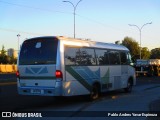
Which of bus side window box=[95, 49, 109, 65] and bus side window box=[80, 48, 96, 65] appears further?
bus side window box=[95, 49, 109, 65]

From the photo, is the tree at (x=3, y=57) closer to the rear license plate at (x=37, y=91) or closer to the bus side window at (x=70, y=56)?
the bus side window at (x=70, y=56)

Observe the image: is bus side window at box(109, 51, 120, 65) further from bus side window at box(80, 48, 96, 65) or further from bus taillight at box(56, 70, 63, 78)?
bus taillight at box(56, 70, 63, 78)

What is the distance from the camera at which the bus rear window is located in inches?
613

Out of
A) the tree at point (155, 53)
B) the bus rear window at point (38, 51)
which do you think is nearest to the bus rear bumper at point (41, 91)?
the bus rear window at point (38, 51)

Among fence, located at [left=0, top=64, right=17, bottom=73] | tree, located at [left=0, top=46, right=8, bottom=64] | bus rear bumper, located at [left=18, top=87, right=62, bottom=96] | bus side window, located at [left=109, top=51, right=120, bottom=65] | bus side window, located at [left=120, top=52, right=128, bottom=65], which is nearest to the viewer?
bus rear bumper, located at [left=18, top=87, right=62, bottom=96]

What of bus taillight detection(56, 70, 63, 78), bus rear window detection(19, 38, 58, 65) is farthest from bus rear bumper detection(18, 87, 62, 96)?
bus rear window detection(19, 38, 58, 65)

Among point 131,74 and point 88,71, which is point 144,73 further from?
point 88,71

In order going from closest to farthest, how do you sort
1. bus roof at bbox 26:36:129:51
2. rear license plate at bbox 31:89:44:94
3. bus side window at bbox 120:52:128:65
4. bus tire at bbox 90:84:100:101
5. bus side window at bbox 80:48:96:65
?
1. rear license plate at bbox 31:89:44:94
2. bus roof at bbox 26:36:129:51
3. bus side window at bbox 80:48:96:65
4. bus tire at bbox 90:84:100:101
5. bus side window at bbox 120:52:128:65

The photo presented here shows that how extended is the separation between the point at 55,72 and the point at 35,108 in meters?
1.59

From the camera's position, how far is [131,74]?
76.1 feet

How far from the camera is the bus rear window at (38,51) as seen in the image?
51.1ft

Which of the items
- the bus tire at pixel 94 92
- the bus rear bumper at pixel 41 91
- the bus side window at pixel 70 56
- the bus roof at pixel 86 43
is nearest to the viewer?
the bus rear bumper at pixel 41 91

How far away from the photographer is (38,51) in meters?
15.9

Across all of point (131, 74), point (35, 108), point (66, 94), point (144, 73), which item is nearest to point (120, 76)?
point (131, 74)
